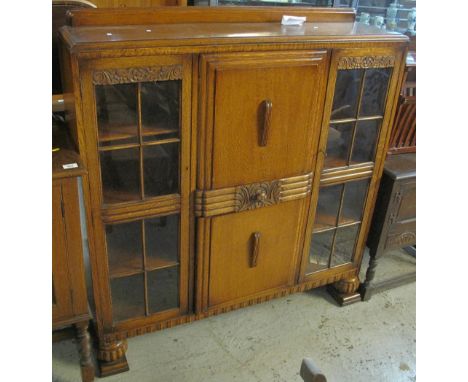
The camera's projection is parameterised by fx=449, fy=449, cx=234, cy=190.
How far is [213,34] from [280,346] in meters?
1.15

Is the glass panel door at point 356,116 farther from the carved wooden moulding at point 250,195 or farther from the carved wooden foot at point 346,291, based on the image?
the carved wooden foot at point 346,291

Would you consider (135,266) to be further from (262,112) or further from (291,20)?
(291,20)

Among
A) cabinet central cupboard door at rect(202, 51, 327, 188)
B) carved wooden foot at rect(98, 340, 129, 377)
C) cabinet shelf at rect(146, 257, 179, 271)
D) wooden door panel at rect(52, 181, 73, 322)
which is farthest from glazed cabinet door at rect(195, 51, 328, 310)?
wooden door panel at rect(52, 181, 73, 322)

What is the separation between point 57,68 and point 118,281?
690 millimetres

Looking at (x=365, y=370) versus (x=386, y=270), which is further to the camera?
(x=386, y=270)

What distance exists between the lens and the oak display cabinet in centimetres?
120

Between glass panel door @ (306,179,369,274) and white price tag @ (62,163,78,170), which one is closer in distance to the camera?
white price tag @ (62,163,78,170)

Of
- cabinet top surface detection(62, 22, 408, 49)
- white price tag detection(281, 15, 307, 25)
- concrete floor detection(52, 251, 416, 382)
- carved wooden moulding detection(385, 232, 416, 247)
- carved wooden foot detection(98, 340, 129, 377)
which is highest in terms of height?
white price tag detection(281, 15, 307, 25)

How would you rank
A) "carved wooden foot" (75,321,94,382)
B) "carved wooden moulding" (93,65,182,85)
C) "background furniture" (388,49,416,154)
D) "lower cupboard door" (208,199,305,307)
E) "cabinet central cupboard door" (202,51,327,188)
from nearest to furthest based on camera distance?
"carved wooden moulding" (93,65,182,85) < "cabinet central cupboard door" (202,51,327,188) < "carved wooden foot" (75,321,94,382) < "lower cupboard door" (208,199,305,307) < "background furniture" (388,49,416,154)

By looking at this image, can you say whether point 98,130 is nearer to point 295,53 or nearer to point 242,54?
point 242,54

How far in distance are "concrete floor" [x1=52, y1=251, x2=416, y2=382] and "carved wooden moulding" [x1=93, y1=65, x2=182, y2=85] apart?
1.01 metres

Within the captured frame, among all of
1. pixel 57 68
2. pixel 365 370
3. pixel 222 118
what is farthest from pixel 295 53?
pixel 365 370

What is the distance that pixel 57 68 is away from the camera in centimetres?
135

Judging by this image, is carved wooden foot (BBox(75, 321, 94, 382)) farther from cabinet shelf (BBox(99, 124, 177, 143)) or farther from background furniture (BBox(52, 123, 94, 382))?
cabinet shelf (BBox(99, 124, 177, 143))
